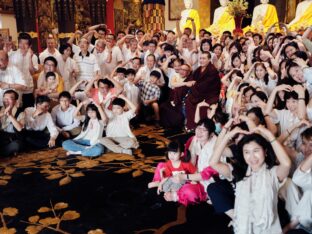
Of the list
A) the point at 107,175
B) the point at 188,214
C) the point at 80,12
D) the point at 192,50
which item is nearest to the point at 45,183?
the point at 107,175

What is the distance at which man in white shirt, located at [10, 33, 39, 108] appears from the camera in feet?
17.7

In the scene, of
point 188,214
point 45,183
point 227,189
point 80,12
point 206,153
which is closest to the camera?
point 227,189

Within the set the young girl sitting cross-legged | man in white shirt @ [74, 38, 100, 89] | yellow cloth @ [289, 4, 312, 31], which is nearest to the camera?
the young girl sitting cross-legged

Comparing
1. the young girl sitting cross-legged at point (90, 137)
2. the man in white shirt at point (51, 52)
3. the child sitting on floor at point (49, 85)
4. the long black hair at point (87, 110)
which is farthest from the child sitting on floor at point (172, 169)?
Result: the man in white shirt at point (51, 52)

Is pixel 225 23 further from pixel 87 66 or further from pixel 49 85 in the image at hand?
pixel 49 85

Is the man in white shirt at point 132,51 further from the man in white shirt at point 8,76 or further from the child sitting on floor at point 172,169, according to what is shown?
the child sitting on floor at point 172,169

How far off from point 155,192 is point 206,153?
0.59 meters

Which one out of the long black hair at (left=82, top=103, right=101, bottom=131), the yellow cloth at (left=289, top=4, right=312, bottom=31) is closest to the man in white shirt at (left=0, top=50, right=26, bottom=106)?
the long black hair at (left=82, top=103, right=101, bottom=131)

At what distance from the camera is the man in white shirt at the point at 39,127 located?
4.67 meters

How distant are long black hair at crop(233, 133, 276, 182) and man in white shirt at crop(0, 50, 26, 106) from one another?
3.58 m

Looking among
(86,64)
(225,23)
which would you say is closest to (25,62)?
(86,64)

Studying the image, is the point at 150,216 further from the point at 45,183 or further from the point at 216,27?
the point at 216,27

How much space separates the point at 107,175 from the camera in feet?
12.4

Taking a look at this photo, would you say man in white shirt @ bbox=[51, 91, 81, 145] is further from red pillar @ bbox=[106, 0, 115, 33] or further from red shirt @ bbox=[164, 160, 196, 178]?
red pillar @ bbox=[106, 0, 115, 33]
